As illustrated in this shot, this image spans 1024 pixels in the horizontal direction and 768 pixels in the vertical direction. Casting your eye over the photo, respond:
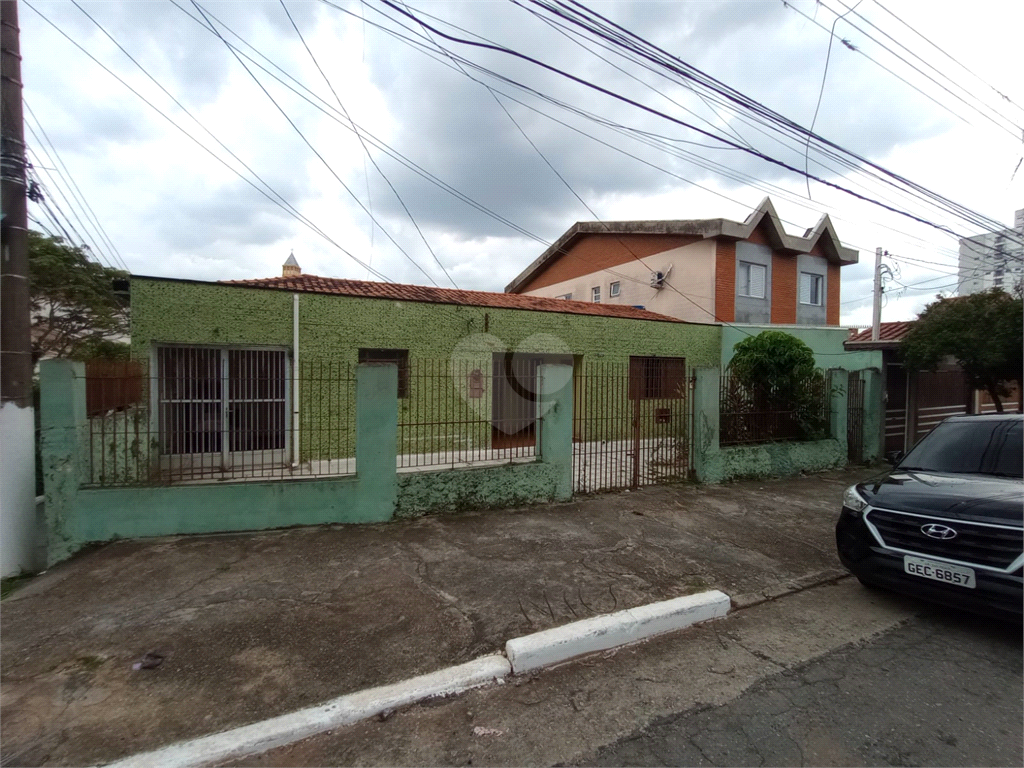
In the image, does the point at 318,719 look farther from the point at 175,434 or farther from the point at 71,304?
the point at 71,304

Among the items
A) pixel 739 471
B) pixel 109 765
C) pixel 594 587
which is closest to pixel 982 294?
pixel 739 471

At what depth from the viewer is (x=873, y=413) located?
10.3 metres

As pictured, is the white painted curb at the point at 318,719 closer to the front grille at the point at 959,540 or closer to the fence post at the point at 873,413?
the front grille at the point at 959,540

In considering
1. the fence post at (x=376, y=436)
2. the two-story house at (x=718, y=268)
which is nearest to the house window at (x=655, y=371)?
the two-story house at (x=718, y=268)

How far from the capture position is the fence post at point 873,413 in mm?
10180

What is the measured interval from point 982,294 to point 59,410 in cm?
1344

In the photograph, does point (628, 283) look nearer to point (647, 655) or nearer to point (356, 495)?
point (356, 495)

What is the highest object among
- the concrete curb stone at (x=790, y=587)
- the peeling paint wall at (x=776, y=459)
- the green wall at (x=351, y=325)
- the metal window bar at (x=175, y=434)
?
the green wall at (x=351, y=325)

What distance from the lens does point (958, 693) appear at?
2793mm

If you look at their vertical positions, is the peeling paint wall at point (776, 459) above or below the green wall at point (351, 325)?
below

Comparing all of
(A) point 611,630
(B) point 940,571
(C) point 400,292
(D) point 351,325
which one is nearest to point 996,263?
(B) point 940,571

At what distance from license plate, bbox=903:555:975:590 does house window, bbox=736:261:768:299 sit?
13.8 metres

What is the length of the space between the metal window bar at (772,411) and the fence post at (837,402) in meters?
0.07

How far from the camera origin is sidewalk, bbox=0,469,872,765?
269 centimetres
